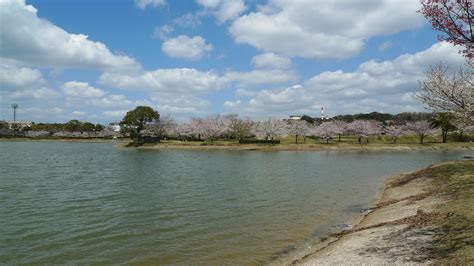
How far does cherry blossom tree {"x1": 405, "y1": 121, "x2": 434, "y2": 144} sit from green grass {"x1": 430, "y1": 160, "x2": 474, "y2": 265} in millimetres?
94007

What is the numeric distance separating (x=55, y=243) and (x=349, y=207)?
15.8 m

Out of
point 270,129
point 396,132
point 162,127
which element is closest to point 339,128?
point 396,132

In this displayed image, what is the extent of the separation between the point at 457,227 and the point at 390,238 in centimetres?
207

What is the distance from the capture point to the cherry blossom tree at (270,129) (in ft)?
368

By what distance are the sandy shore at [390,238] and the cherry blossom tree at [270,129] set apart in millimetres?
91874

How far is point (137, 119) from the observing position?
379ft

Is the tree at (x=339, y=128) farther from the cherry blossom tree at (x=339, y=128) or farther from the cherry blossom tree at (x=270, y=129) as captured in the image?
the cherry blossom tree at (x=270, y=129)

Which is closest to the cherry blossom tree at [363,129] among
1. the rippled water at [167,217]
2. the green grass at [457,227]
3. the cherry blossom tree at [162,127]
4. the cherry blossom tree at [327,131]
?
the cherry blossom tree at [327,131]

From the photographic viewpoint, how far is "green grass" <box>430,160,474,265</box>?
29.8 feet

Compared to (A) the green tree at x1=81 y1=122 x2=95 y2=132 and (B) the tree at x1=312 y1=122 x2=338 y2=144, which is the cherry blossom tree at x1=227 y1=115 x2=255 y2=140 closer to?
(B) the tree at x1=312 y1=122 x2=338 y2=144

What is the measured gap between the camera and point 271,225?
1784cm

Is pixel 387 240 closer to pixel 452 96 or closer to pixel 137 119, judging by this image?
pixel 452 96

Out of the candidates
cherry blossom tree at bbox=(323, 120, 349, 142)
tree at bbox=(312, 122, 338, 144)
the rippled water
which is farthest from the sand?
cherry blossom tree at bbox=(323, 120, 349, 142)

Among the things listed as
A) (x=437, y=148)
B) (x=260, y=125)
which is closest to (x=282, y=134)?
(x=260, y=125)
